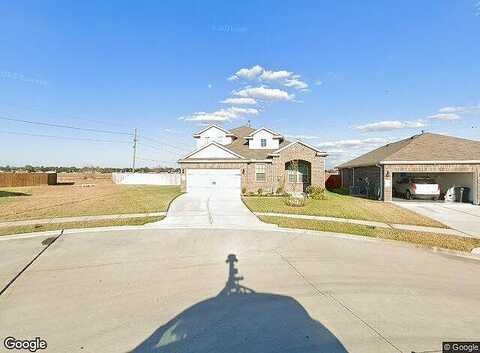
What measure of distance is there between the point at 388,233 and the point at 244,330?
8.77 meters

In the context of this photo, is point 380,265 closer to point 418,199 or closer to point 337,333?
point 337,333

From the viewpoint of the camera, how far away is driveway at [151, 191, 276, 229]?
12.1 m

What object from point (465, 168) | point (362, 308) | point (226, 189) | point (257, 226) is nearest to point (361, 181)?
point (465, 168)

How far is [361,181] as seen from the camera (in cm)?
2677

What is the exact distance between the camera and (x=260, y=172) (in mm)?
23875

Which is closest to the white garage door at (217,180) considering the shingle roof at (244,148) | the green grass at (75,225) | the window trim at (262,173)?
the window trim at (262,173)

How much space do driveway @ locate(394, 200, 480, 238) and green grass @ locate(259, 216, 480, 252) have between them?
171 cm

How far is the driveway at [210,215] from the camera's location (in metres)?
12.1

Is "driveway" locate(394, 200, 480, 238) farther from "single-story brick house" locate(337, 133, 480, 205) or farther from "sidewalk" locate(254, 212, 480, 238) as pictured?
"single-story brick house" locate(337, 133, 480, 205)

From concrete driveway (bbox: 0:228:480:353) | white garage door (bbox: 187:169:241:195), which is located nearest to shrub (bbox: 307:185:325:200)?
white garage door (bbox: 187:169:241:195)

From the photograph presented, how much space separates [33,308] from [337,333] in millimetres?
4955

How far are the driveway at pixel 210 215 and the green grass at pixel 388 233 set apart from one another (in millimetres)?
1111

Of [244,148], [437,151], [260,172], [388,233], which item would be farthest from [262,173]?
[388,233]

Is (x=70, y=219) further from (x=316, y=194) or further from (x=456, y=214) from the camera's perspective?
(x=456, y=214)
